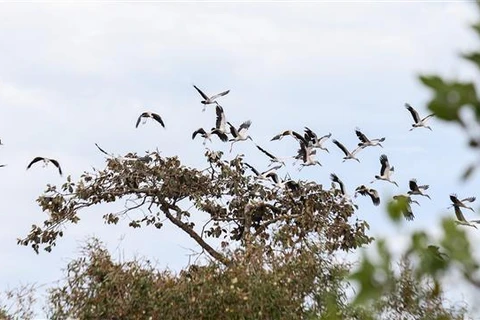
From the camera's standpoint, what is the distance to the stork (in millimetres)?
26359

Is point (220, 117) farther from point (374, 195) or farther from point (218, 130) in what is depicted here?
point (374, 195)

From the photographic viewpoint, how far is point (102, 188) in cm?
2472

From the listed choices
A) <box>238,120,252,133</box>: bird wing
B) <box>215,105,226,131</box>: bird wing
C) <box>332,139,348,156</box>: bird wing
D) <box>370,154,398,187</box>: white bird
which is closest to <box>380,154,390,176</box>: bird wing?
<box>370,154,398,187</box>: white bird

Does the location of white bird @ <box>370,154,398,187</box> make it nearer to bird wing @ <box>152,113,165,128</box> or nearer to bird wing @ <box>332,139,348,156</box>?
bird wing @ <box>332,139,348,156</box>

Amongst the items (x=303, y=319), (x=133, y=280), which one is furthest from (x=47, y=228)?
(x=303, y=319)

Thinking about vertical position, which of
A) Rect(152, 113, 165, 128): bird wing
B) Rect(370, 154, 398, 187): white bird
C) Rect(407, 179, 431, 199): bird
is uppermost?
Rect(152, 113, 165, 128): bird wing

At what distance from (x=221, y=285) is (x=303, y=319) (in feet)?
4.58

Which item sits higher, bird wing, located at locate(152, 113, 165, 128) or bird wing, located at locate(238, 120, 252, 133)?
bird wing, located at locate(152, 113, 165, 128)

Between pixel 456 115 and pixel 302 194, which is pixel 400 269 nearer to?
pixel 302 194

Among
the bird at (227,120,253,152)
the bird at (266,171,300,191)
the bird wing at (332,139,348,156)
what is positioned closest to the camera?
the bird at (266,171,300,191)

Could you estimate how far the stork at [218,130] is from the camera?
26359mm

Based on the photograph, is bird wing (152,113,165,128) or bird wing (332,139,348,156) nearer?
bird wing (152,113,165,128)

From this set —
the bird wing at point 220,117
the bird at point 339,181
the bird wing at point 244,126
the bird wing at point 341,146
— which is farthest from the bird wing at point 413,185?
the bird wing at point 220,117

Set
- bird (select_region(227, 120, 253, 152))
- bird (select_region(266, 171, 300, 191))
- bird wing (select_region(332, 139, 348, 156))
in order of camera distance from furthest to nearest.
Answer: bird wing (select_region(332, 139, 348, 156)) → bird (select_region(227, 120, 253, 152)) → bird (select_region(266, 171, 300, 191))
